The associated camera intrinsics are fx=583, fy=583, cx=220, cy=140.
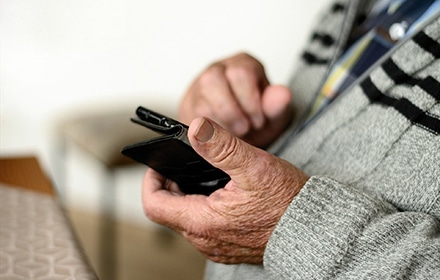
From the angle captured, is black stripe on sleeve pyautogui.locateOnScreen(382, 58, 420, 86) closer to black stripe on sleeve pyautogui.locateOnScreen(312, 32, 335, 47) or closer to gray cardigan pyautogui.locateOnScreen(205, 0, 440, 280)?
gray cardigan pyautogui.locateOnScreen(205, 0, 440, 280)

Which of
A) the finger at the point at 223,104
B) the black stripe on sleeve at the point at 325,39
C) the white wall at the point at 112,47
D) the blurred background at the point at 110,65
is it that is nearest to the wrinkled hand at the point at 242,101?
the finger at the point at 223,104

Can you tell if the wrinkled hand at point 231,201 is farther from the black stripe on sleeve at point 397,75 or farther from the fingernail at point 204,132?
the black stripe on sleeve at point 397,75

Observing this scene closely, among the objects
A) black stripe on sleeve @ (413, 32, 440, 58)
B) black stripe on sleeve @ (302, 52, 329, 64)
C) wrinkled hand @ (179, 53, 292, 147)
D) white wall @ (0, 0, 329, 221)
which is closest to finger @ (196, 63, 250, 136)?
wrinkled hand @ (179, 53, 292, 147)

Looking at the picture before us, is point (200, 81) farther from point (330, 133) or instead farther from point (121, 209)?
point (121, 209)

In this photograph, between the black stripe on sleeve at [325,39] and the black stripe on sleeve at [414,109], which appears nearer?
the black stripe on sleeve at [414,109]

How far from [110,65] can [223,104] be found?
45.6 inches

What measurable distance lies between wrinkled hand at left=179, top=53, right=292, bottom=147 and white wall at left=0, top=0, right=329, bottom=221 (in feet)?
3.50

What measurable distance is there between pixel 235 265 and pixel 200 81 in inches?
11.0

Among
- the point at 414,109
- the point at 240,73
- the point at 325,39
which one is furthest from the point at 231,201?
the point at 325,39

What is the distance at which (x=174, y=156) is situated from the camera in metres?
0.57

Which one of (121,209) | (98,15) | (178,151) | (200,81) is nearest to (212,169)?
(178,151)

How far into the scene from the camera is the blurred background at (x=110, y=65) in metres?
1.80

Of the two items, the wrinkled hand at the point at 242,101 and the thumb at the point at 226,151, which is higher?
the thumb at the point at 226,151

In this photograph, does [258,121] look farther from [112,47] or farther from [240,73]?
[112,47]
